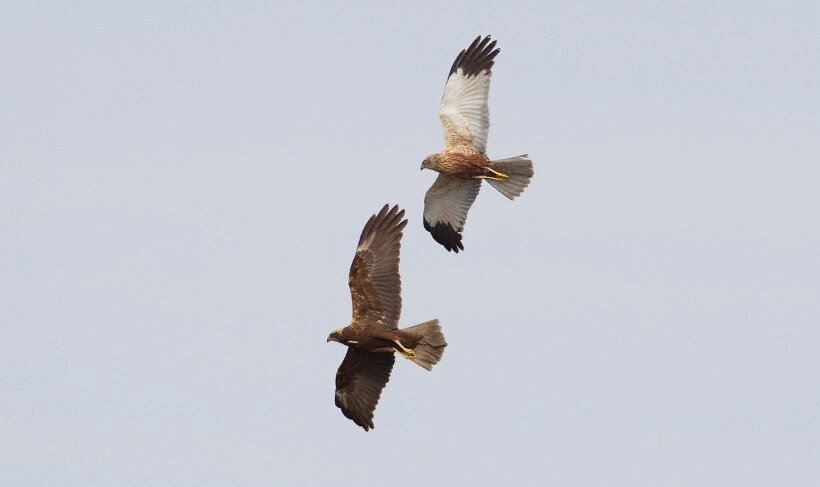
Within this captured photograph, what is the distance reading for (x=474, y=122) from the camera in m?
25.6

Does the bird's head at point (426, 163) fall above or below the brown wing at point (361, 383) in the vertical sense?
above

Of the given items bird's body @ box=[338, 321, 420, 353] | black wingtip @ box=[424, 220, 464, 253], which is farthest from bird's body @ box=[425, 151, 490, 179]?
bird's body @ box=[338, 321, 420, 353]

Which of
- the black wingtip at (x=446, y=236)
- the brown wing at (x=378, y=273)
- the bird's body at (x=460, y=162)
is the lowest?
the brown wing at (x=378, y=273)

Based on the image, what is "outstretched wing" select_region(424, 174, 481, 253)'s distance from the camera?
25.9 metres

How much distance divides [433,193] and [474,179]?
74 cm

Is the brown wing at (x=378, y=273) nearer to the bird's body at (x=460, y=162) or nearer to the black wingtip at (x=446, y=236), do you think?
the bird's body at (x=460, y=162)

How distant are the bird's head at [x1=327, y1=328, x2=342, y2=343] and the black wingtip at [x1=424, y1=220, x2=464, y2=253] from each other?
191 inches

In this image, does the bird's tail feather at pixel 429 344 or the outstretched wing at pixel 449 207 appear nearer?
the bird's tail feather at pixel 429 344

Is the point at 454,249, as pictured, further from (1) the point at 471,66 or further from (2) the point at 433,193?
(1) the point at 471,66

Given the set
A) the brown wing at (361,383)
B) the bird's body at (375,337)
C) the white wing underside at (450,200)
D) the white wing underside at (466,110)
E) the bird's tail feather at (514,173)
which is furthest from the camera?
the white wing underside at (450,200)

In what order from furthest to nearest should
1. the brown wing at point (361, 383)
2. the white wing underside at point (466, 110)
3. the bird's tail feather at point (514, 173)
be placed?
the white wing underside at point (466, 110) < the bird's tail feather at point (514, 173) < the brown wing at point (361, 383)

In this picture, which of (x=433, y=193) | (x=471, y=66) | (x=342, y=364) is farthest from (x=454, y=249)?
(x=342, y=364)

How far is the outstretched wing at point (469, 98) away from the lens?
25562 millimetres

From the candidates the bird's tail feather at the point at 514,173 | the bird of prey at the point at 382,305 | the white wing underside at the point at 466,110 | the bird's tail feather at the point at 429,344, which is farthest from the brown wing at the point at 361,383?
the white wing underside at the point at 466,110
